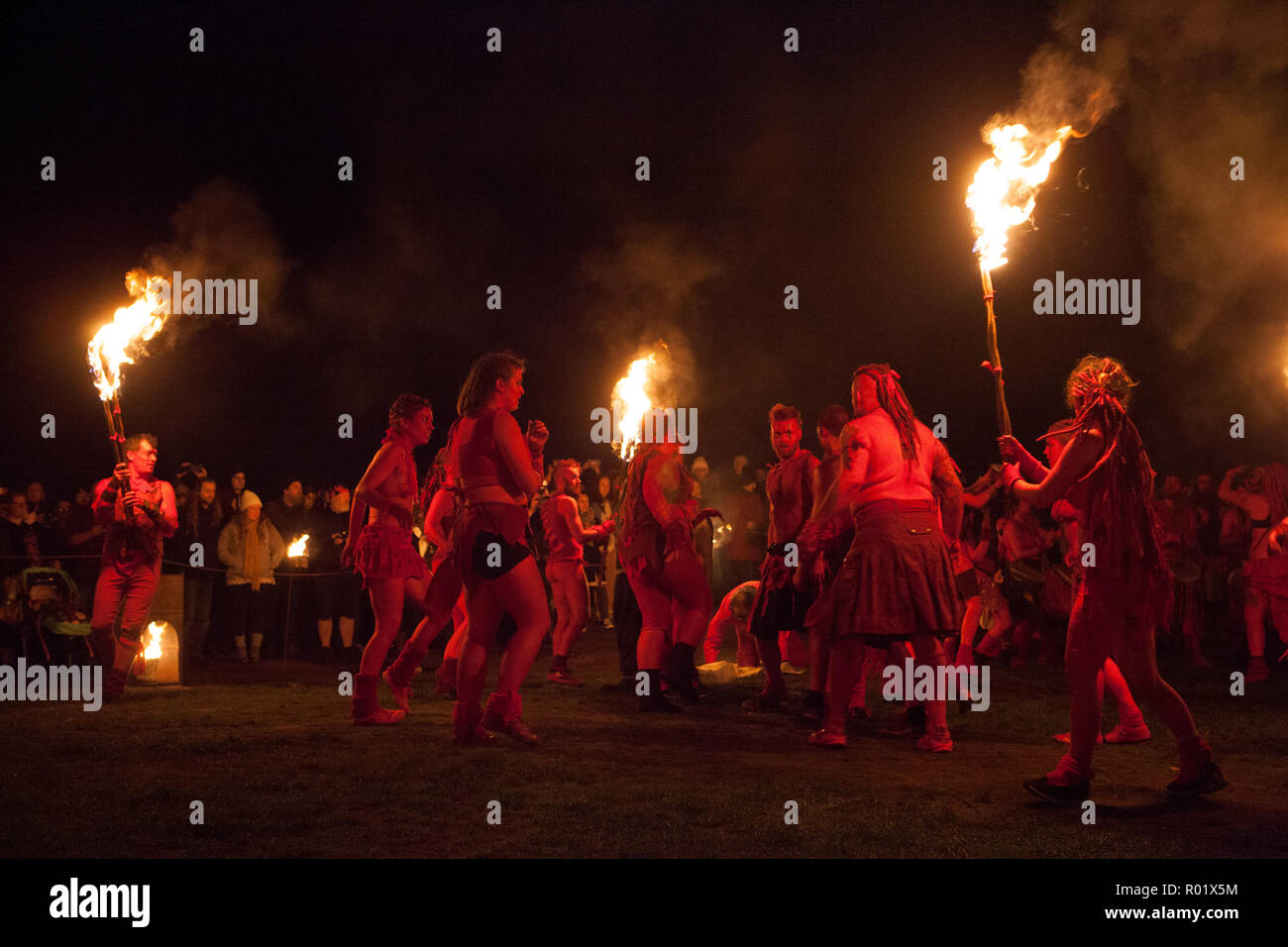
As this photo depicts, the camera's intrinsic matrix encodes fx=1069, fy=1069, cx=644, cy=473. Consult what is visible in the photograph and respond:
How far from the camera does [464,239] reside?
61.7 ft

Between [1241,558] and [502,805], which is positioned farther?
[1241,558]

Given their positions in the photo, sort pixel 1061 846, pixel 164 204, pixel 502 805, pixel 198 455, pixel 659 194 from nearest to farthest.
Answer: pixel 1061 846, pixel 502 805, pixel 164 204, pixel 198 455, pixel 659 194

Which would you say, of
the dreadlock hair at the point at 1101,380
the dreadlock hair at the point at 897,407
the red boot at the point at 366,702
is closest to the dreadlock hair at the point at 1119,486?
the dreadlock hair at the point at 1101,380

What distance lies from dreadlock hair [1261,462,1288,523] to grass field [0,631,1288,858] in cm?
289

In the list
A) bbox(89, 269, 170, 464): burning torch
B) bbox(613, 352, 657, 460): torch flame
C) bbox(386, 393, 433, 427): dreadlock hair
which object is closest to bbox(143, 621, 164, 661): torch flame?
bbox(89, 269, 170, 464): burning torch

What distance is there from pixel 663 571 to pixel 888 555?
244 centimetres

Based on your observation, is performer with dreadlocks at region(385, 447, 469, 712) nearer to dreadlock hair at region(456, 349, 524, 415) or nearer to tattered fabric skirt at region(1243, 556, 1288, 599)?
dreadlock hair at region(456, 349, 524, 415)

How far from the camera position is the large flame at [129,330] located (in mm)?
8773

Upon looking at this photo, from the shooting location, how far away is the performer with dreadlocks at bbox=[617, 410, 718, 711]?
325 inches

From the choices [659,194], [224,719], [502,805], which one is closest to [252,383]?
[659,194]

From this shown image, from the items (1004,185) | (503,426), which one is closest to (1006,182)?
(1004,185)

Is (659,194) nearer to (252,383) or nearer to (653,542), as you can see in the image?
(252,383)

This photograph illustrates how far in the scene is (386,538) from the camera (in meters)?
7.51
